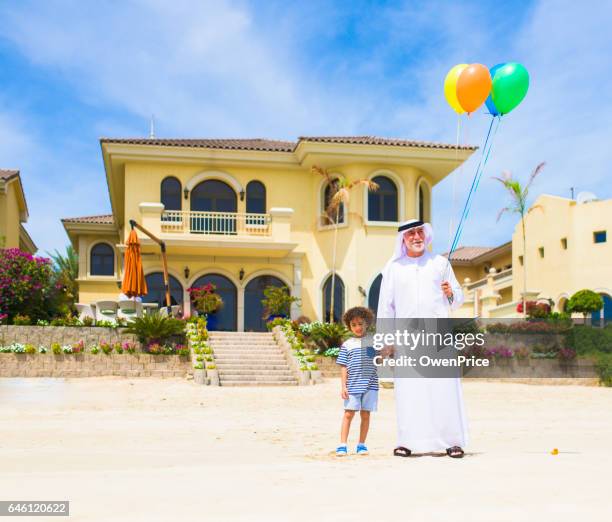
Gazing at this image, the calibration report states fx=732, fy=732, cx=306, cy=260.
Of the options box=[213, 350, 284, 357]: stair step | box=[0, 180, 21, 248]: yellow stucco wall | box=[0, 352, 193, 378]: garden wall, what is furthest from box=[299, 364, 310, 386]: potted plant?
box=[0, 180, 21, 248]: yellow stucco wall

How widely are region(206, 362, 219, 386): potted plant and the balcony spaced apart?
21.6 ft

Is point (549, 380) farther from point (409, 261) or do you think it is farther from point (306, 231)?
point (409, 261)

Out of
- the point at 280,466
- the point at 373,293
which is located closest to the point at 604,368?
the point at 373,293

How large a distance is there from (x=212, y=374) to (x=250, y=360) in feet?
6.57

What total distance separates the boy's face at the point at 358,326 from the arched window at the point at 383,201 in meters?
18.2

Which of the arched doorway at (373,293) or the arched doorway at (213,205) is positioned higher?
the arched doorway at (213,205)

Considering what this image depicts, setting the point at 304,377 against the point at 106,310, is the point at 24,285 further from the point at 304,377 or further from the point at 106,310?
the point at 304,377

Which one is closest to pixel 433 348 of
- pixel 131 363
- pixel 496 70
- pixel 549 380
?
pixel 496 70

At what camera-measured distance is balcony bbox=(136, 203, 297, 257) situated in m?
24.5

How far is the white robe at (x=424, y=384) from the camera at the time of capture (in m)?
7.42

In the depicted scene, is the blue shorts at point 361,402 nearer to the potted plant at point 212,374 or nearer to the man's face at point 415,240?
the man's face at point 415,240

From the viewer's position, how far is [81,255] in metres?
32.6

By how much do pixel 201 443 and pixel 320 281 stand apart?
57.3ft

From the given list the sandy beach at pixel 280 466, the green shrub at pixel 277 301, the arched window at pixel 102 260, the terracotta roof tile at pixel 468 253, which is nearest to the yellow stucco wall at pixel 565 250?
the terracotta roof tile at pixel 468 253
